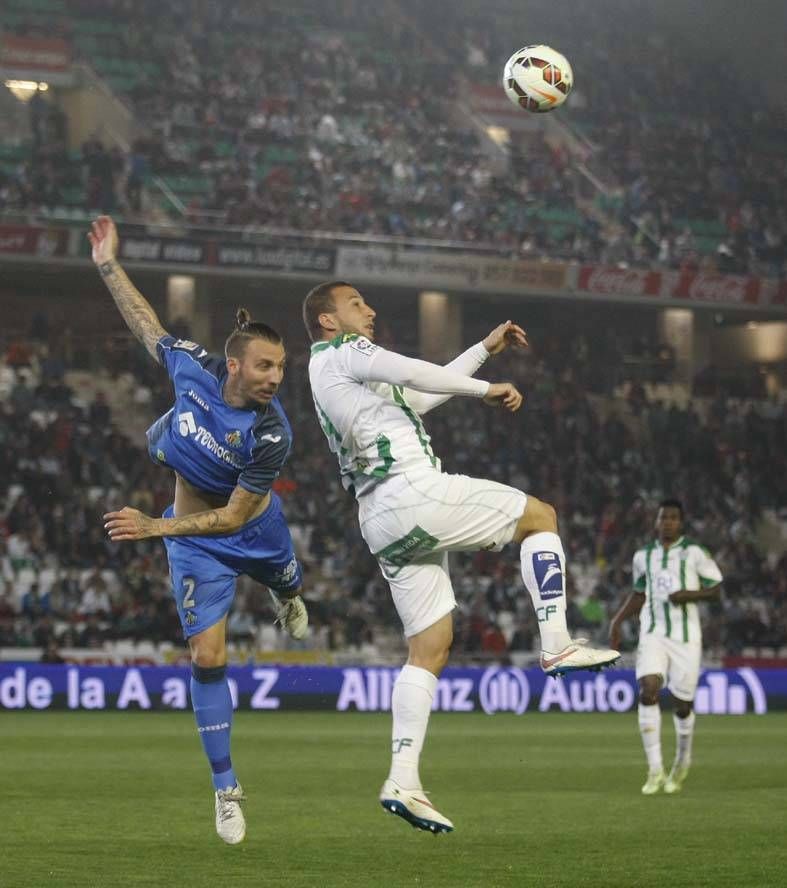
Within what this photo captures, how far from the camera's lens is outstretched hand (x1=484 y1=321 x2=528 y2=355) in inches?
312

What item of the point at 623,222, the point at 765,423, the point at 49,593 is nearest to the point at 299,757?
the point at 49,593

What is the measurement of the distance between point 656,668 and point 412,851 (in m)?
5.56

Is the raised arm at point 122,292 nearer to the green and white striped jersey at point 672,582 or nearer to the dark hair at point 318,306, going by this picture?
the dark hair at point 318,306

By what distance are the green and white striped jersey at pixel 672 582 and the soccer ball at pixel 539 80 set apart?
15.0ft

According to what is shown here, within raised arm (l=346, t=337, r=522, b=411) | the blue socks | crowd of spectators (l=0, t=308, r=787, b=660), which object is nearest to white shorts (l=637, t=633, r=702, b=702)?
the blue socks

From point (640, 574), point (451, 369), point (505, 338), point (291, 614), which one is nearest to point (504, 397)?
point (451, 369)

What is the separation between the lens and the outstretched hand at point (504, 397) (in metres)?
7.12

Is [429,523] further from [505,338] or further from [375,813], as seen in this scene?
[375,813]

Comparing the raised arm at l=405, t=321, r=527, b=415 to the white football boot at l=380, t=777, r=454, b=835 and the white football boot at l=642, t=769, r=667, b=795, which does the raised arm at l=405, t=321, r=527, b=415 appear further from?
the white football boot at l=642, t=769, r=667, b=795

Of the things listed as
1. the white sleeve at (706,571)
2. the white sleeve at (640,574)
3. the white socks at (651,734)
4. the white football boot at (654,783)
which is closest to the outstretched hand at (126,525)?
the white football boot at (654,783)

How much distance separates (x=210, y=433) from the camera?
8492 millimetres

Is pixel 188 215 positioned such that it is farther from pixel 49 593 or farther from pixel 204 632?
pixel 204 632

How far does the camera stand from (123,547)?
28.2 metres

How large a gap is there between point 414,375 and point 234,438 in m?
1.47
